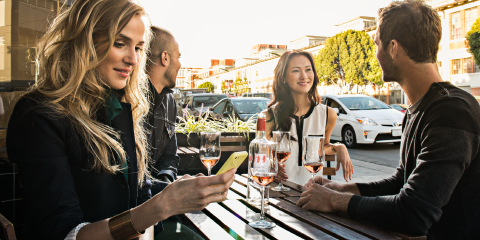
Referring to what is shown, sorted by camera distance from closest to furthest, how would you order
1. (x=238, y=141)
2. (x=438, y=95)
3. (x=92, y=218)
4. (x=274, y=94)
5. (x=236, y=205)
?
(x=92, y=218)
(x=438, y=95)
(x=236, y=205)
(x=274, y=94)
(x=238, y=141)

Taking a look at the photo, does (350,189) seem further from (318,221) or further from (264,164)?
(264,164)

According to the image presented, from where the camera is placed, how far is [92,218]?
56.6 inches

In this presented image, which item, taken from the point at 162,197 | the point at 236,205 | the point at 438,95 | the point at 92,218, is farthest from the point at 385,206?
the point at 92,218

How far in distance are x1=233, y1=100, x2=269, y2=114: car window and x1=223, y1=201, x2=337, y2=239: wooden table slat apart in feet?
27.6

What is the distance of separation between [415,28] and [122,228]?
1779 millimetres

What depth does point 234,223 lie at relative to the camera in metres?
1.68

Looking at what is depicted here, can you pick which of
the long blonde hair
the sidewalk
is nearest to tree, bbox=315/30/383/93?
the sidewalk

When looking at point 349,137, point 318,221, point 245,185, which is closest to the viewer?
point 318,221

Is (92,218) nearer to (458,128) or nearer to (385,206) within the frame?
(385,206)

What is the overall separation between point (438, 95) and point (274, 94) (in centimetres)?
212

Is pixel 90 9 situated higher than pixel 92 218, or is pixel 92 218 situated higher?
pixel 90 9

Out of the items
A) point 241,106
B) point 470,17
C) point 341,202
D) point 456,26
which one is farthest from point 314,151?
point 456,26

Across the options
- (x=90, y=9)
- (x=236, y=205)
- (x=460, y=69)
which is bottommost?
(x=236, y=205)

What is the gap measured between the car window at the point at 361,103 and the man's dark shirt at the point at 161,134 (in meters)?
8.58
